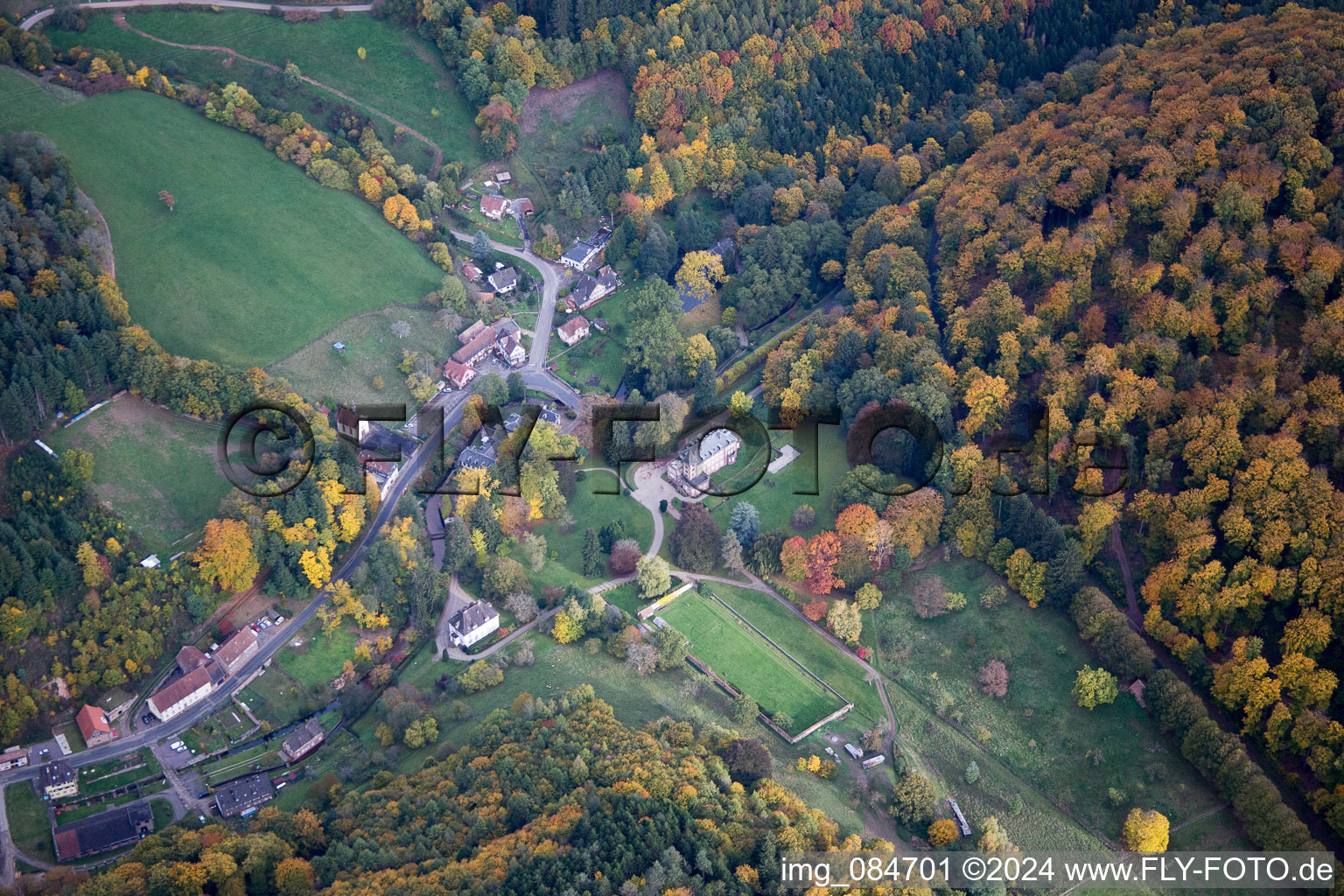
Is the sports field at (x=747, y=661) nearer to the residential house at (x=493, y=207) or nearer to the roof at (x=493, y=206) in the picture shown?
the residential house at (x=493, y=207)

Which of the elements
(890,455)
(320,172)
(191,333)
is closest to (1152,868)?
(890,455)

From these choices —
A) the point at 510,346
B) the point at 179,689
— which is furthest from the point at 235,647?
the point at 510,346

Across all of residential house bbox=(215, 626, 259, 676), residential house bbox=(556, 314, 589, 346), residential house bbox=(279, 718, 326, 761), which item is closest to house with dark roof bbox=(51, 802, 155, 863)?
residential house bbox=(279, 718, 326, 761)

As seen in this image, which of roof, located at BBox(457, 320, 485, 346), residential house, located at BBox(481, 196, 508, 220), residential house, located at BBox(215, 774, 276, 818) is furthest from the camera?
residential house, located at BBox(481, 196, 508, 220)

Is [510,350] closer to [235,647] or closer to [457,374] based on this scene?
[457,374]

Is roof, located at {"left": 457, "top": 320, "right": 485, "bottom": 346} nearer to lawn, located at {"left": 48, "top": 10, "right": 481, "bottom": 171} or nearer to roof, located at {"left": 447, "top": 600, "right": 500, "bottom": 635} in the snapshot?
lawn, located at {"left": 48, "top": 10, "right": 481, "bottom": 171}

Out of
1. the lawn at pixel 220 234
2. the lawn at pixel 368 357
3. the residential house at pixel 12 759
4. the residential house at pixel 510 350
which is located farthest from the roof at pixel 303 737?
the residential house at pixel 510 350

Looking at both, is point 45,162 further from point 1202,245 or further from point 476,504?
point 1202,245

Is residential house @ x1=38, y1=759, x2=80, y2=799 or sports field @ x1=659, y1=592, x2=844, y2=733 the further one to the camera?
sports field @ x1=659, y1=592, x2=844, y2=733

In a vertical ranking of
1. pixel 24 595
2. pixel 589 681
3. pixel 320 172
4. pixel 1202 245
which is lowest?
pixel 589 681
